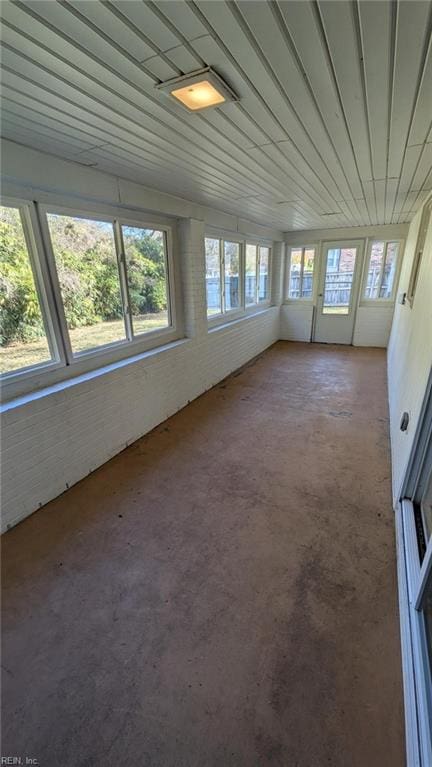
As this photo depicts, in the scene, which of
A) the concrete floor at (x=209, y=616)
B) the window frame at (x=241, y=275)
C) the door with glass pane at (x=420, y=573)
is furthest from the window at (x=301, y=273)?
the door with glass pane at (x=420, y=573)

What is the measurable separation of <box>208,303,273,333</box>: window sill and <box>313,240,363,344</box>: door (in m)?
1.42

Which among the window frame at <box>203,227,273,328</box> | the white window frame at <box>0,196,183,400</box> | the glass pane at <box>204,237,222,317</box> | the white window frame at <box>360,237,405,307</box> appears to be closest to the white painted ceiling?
the white window frame at <box>0,196,183,400</box>

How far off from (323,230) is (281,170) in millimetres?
4476

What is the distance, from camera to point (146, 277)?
3.33 m

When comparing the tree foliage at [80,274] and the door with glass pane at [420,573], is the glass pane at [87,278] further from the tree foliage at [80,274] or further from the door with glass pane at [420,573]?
the door with glass pane at [420,573]

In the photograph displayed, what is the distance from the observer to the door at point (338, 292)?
21.2 ft

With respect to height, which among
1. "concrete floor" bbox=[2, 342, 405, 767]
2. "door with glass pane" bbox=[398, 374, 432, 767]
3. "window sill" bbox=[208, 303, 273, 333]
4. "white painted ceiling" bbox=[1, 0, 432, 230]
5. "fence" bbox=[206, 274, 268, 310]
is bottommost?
"concrete floor" bbox=[2, 342, 405, 767]

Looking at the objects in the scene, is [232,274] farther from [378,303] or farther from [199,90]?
[199,90]

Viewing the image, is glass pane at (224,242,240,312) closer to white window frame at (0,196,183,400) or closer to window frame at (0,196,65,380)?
white window frame at (0,196,183,400)

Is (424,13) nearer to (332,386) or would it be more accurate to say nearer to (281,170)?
(281,170)

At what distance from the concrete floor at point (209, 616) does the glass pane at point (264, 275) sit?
14.3 feet

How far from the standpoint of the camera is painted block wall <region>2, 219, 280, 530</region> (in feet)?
7.11

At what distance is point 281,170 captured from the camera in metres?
2.52

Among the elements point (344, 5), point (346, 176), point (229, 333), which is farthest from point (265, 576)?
point (229, 333)
